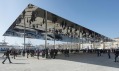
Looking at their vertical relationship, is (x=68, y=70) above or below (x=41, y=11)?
below

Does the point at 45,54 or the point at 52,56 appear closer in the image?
the point at 52,56

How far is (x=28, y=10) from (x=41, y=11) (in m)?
1.62

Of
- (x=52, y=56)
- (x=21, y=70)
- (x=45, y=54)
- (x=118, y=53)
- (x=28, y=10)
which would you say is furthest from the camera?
(x=45, y=54)

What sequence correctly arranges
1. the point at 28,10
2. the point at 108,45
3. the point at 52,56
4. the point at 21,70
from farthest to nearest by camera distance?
the point at 108,45, the point at 52,56, the point at 28,10, the point at 21,70

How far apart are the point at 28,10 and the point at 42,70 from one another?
1354cm

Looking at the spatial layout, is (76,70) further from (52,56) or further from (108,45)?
(108,45)

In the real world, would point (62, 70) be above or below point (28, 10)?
below

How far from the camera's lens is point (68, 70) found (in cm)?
1198

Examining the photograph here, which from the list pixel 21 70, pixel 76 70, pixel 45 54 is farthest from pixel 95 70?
pixel 45 54

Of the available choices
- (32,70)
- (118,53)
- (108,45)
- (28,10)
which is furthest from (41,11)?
(108,45)

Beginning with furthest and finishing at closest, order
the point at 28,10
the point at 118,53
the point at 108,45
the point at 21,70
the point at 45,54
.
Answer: the point at 108,45, the point at 45,54, the point at 28,10, the point at 118,53, the point at 21,70

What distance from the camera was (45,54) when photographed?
27562 millimetres

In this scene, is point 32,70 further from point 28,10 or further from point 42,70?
point 28,10

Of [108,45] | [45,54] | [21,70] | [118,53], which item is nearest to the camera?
[21,70]
